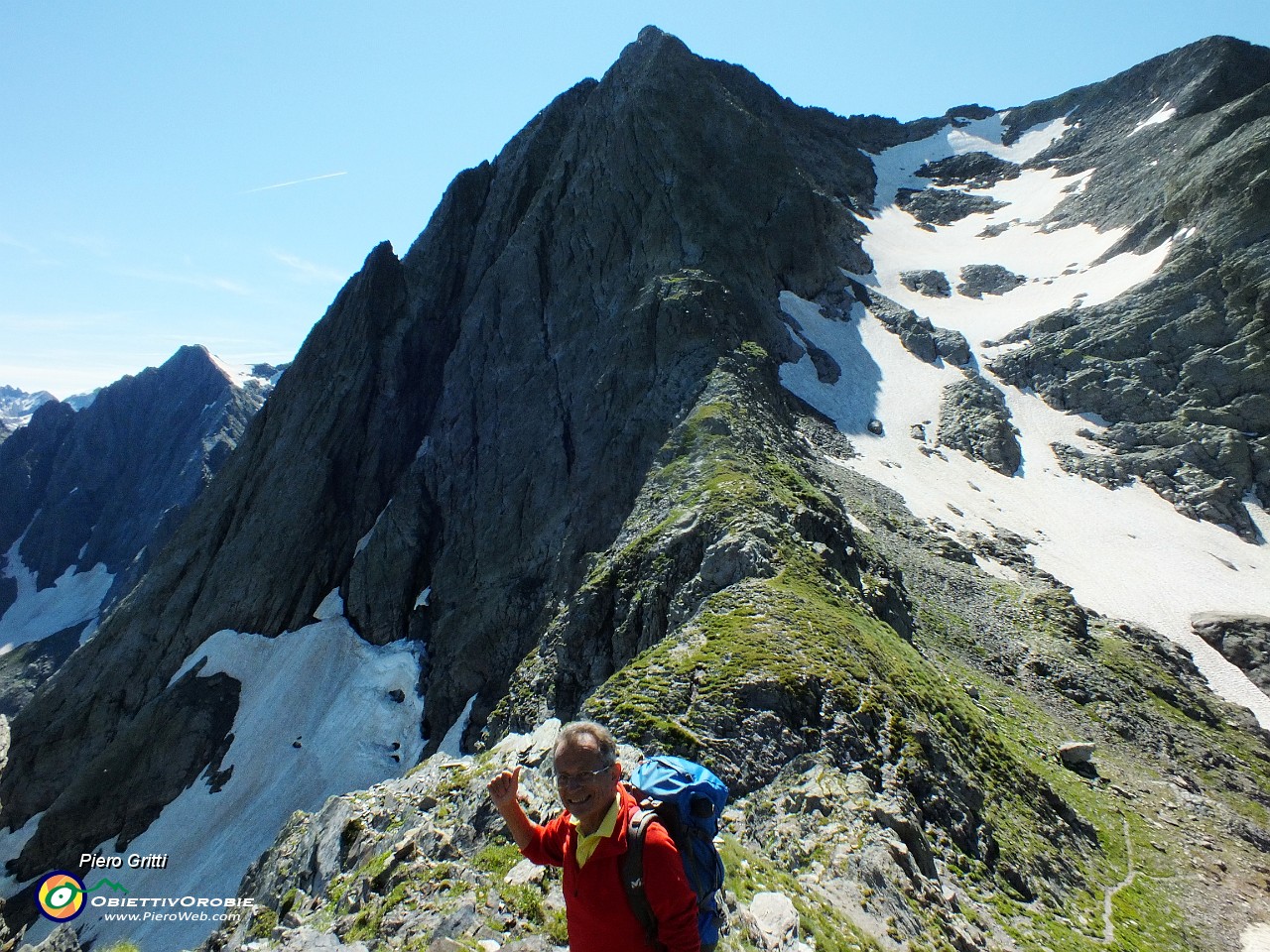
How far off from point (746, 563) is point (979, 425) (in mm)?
38089

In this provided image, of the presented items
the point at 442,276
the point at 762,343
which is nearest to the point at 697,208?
the point at 762,343

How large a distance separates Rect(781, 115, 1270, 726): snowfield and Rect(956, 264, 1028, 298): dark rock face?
0.95 meters

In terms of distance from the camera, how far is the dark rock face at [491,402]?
1583 inches

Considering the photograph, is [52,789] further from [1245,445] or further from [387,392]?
[1245,445]

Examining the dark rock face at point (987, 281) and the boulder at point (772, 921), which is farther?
the dark rock face at point (987, 281)

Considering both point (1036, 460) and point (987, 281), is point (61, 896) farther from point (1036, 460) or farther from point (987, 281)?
point (987, 281)

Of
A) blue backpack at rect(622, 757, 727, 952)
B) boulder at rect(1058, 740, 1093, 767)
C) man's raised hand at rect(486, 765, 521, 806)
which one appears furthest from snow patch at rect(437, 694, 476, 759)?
blue backpack at rect(622, 757, 727, 952)

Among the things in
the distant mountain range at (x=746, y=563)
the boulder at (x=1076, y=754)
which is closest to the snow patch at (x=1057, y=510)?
the distant mountain range at (x=746, y=563)

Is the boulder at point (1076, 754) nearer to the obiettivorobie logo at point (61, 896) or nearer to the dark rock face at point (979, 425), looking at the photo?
the obiettivorobie logo at point (61, 896)

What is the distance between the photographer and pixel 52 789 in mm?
47250

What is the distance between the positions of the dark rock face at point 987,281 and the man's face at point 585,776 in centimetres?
7693

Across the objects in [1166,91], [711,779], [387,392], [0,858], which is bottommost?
[0,858]

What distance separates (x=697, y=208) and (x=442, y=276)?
25503mm

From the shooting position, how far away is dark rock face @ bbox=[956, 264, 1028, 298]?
229ft
